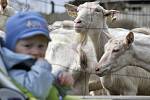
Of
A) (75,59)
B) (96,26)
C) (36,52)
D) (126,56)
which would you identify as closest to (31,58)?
(36,52)

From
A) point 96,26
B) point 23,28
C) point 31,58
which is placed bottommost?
point 96,26

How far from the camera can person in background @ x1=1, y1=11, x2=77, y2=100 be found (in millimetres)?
2068

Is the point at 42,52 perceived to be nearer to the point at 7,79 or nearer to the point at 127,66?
the point at 7,79

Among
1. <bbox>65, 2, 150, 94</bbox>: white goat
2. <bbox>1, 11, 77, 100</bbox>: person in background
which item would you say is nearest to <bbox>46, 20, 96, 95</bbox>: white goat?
<bbox>65, 2, 150, 94</bbox>: white goat

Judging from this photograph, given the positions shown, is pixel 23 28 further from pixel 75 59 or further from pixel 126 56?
pixel 75 59

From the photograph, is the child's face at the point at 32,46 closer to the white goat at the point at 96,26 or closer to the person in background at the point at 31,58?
the person in background at the point at 31,58

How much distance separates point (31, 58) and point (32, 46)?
0.07 metres

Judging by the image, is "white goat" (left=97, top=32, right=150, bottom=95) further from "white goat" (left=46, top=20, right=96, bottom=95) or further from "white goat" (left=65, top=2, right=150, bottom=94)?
"white goat" (left=46, top=20, right=96, bottom=95)

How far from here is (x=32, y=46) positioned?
2154mm

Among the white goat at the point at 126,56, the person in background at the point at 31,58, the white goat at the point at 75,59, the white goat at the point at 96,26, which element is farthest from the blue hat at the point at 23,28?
the white goat at the point at 96,26

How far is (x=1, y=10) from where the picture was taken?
7.22 meters

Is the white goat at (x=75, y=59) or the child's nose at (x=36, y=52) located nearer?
the child's nose at (x=36, y=52)

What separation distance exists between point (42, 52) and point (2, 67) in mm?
176

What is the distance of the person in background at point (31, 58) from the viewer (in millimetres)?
2068
